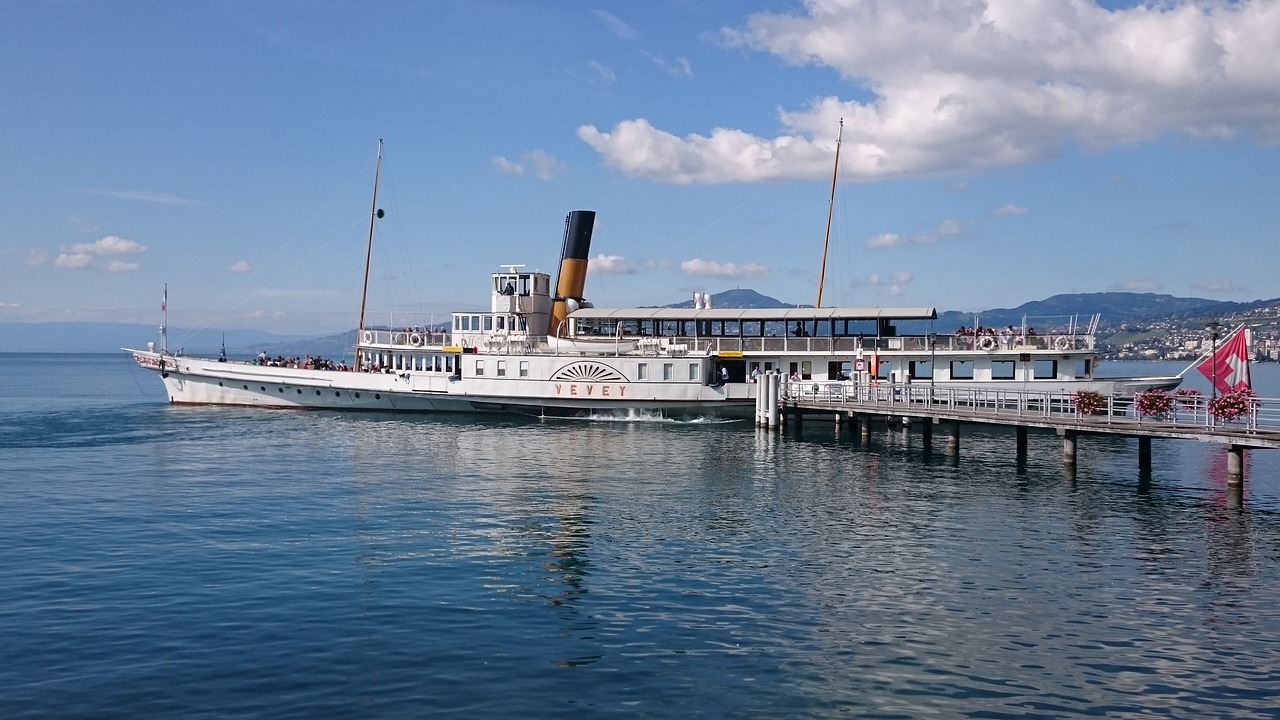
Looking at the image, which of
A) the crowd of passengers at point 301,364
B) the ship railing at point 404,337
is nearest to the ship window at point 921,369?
the ship railing at point 404,337

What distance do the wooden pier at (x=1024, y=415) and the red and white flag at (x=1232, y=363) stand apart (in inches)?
52.2

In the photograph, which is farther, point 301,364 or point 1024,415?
point 301,364

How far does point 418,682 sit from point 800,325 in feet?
160

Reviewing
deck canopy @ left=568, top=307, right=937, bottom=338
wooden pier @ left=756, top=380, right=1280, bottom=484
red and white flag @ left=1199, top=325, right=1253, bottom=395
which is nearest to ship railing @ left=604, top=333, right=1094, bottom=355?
deck canopy @ left=568, top=307, right=937, bottom=338

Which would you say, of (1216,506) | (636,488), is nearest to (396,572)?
(636,488)

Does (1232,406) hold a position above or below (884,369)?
below

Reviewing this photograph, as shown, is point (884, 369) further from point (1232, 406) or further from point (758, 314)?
point (1232, 406)

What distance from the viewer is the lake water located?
47.7 ft

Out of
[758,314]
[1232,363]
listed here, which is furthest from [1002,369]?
[1232,363]

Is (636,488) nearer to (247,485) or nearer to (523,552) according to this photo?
(523,552)

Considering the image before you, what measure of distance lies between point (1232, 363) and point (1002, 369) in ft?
70.1

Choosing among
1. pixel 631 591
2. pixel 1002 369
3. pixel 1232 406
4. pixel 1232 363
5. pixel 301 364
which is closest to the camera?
pixel 631 591

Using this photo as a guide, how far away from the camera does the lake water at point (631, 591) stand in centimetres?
1454

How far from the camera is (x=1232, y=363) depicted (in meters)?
36.1
